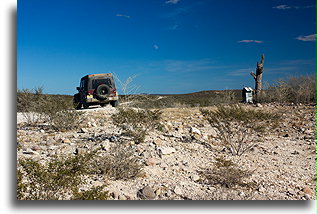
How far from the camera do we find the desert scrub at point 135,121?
18.5 ft

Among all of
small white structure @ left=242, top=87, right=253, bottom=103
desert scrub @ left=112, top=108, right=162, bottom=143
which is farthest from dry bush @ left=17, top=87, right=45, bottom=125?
small white structure @ left=242, top=87, right=253, bottom=103

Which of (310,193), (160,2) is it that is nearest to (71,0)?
(160,2)

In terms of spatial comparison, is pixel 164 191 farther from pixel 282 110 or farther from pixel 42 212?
pixel 282 110

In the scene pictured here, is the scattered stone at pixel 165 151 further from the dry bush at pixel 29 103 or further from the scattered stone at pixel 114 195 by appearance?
the dry bush at pixel 29 103

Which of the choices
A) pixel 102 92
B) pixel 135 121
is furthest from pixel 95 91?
pixel 135 121

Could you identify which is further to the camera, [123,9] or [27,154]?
[27,154]

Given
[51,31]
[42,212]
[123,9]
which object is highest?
[123,9]

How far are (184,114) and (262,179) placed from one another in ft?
20.1

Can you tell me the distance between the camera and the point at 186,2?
408 cm

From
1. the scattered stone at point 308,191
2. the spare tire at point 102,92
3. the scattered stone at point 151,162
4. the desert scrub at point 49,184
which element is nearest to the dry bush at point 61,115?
the spare tire at point 102,92

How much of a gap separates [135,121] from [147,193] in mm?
2794

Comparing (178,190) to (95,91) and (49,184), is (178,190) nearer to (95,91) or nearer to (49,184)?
(49,184)

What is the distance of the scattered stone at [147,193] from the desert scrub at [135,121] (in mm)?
2383

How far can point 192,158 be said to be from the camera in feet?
15.3
